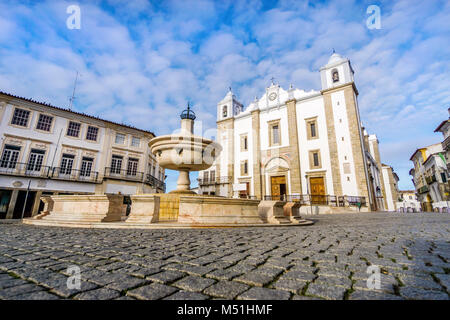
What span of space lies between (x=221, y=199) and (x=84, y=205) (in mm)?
3941

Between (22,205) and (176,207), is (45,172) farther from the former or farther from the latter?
(176,207)

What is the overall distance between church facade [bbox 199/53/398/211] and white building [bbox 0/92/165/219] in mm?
10366

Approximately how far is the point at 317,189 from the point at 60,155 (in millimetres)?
23826

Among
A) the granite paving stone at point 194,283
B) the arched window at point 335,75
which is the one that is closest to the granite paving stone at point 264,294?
the granite paving stone at point 194,283

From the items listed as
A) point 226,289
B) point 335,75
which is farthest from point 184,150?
point 335,75

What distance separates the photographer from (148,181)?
23.5 meters

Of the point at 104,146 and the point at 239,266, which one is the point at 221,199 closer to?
the point at 239,266

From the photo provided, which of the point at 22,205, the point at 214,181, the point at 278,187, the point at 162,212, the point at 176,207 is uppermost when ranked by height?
the point at 214,181

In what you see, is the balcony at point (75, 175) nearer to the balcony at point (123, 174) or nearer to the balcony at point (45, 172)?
the balcony at point (45, 172)

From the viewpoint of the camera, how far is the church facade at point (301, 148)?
20203mm

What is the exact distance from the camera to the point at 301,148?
76.1ft

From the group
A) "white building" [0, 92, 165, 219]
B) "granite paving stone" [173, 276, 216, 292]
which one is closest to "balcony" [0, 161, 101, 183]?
"white building" [0, 92, 165, 219]

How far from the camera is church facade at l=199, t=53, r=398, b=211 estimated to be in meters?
20.2
